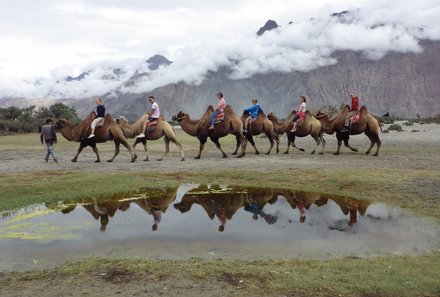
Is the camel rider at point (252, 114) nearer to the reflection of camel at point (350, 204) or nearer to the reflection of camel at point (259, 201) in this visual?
the reflection of camel at point (259, 201)

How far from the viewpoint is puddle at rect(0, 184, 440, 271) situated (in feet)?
25.9

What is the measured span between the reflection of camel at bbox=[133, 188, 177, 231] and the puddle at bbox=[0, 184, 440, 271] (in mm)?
25

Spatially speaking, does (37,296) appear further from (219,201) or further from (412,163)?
(412,163)

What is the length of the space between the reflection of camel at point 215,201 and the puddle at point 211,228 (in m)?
0.03

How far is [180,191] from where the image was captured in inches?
539

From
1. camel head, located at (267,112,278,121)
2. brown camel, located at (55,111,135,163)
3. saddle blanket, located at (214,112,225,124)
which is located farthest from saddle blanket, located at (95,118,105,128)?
camel head, located at (267,112,278,121)

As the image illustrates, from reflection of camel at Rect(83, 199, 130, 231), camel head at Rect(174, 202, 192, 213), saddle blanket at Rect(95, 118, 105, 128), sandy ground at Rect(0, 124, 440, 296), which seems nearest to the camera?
sandy ground at Rect(0, 124, 440, 296)

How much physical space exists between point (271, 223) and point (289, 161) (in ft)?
30.0

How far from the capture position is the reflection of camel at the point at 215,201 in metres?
11.1

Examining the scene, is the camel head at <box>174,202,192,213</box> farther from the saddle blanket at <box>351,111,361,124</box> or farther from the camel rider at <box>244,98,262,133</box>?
the saddle blanket at <box>351,111,361,124</box>

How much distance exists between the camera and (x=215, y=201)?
486 inches

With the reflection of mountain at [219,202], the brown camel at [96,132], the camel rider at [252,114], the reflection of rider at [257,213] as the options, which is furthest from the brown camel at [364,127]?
the reflection of rider at [257,213]

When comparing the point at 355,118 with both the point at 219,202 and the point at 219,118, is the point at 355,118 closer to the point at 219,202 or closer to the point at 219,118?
the point at 219,118

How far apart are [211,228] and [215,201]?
275 centimetres
